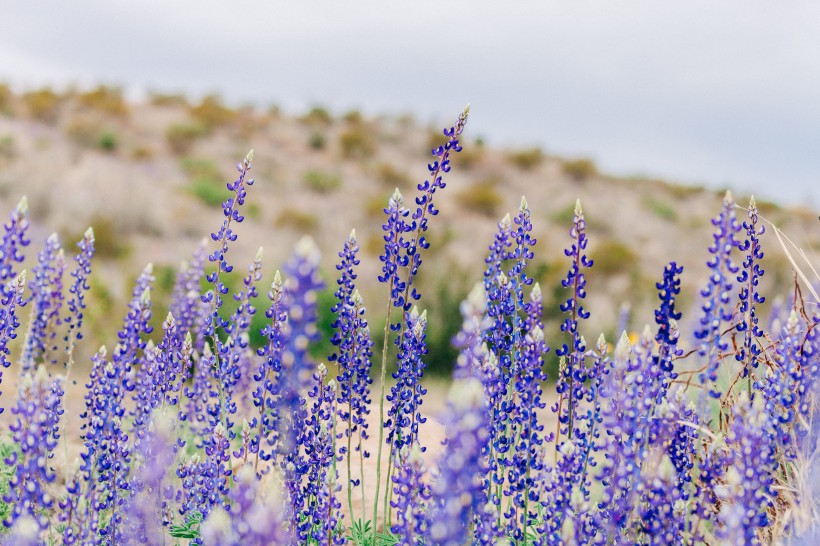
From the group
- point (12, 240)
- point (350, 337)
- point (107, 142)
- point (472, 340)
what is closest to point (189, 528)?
point (350, 337)

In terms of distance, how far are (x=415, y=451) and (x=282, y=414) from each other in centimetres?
64

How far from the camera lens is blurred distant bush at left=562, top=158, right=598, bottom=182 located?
34.9 metres

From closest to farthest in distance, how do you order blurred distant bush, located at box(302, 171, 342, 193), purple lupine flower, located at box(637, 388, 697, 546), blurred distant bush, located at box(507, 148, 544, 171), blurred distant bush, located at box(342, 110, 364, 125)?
purple lupine flower, located at box(637, 388, 697, 546), blurred distant bush, located at box(302, 171, 342, 193), blurred distant bush, located at box(507, 148, 544, 171), blurred distant bush, located at box(342, 110, 364, 125)

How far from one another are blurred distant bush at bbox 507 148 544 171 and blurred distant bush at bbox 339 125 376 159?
6.12 meters

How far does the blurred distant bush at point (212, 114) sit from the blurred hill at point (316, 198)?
0.07m

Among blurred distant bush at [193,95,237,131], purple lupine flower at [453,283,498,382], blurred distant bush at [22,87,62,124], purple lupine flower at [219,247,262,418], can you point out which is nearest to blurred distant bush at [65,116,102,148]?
blurred distant bush at [22,87,62,124]

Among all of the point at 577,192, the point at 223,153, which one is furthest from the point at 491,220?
the point at 223,153

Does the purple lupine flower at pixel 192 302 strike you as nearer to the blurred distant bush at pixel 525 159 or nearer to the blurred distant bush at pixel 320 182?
the blurred distant bush at pixel 320 182

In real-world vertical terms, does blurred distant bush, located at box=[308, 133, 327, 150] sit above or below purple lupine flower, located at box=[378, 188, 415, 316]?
above

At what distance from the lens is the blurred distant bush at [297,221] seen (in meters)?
22.8

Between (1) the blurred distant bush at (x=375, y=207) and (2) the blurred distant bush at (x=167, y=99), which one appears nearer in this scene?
(1) the blurred distant bush at (x=375, y=207)

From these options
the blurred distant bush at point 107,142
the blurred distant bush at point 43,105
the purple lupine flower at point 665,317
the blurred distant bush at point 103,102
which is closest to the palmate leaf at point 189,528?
the purple lupine flower at point 665,317

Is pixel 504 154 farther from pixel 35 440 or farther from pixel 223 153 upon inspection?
pixel 35 440

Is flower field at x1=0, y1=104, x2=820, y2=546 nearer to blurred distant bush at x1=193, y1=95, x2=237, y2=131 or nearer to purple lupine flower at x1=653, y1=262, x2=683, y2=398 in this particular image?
purple lupine flower at x1=653, y1=262, x2=683, y2=398
